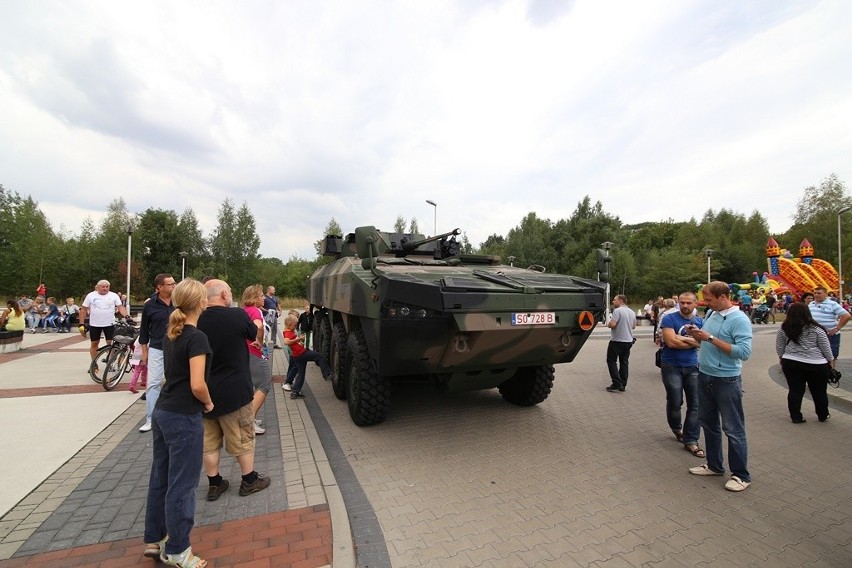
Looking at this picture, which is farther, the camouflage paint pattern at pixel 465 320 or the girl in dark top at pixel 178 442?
the camouflage paint pattern at pixel 465 320

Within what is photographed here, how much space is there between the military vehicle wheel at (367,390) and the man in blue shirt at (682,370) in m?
3.04

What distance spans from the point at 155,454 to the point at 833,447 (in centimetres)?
633

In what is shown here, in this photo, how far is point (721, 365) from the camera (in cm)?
378

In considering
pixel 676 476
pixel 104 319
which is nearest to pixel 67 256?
pixel 104 319

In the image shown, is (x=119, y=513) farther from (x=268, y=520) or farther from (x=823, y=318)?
(x=823, y=318)

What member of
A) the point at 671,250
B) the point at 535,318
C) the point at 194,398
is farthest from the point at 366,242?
the point at 671,250

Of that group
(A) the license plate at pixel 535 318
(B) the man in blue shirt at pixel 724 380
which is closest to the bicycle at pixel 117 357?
(A) the license plate at pixel 535 318

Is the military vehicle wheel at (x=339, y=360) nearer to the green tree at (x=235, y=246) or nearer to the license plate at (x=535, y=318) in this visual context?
the license plate at (x=535, y=318)

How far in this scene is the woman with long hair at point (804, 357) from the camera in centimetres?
541

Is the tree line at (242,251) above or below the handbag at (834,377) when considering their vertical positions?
above

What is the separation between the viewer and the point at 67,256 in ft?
98.6

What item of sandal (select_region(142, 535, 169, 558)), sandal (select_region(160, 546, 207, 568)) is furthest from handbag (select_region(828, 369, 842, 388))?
sandal (select_region(142, 535, 169, 558))

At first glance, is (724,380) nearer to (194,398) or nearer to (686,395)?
(686,395)

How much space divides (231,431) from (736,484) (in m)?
4.06
